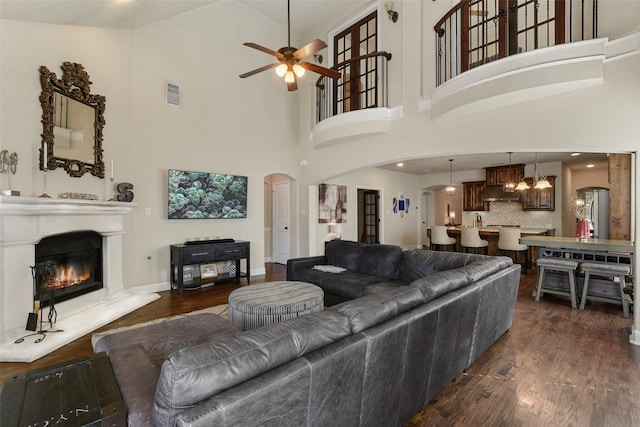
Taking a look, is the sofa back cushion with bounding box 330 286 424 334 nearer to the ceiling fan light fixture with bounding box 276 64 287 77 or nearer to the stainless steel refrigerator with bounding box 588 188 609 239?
the ceiling fan light fixture with bounding box 276 64 287 77

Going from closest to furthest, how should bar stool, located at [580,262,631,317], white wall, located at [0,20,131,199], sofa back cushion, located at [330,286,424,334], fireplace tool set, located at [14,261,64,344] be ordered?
sofa back cushion, located at [330,286,424,334] → fireplace tool set, located at [14,261,64,344] → white wall, located at [0,20,131,199] → bar stool, located at [580,262,631,317]

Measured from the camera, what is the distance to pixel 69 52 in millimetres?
3615

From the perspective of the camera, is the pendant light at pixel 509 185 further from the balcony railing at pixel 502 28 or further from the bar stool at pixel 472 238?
the balcony railing at pixel 502 28

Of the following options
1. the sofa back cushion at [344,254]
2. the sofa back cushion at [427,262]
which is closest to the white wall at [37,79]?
the sofa back cushion at [344,254]

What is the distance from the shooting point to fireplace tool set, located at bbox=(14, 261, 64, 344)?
A: 2910 mm

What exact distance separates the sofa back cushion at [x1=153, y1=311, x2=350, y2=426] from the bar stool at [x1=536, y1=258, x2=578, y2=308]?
415cm

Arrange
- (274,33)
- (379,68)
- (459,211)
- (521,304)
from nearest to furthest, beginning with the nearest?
(521,304), (379,68), (274,33), (459,211)

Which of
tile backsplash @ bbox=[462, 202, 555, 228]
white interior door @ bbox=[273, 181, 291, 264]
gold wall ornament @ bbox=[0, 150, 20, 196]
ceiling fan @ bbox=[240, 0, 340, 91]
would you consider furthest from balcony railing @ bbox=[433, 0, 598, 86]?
gold wall ornament @ bbox=[0, 150, 20, 196]

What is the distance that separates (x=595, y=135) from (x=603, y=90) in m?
0.44

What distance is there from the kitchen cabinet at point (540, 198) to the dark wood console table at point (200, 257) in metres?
7.01

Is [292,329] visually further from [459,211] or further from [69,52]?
[459,211]

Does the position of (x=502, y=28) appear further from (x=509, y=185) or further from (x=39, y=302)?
(x=39, y=302)

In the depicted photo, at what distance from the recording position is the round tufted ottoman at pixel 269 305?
8.41ft

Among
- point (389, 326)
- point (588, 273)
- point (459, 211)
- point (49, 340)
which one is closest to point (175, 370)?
point (389, 326)
